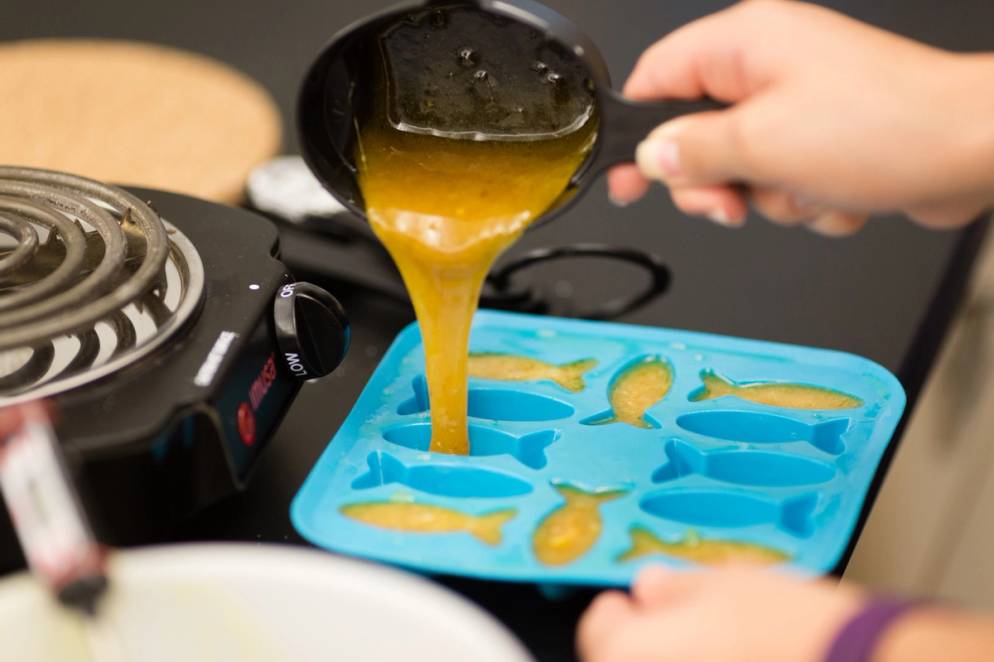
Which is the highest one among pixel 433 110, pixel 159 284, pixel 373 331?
pixel 433 110

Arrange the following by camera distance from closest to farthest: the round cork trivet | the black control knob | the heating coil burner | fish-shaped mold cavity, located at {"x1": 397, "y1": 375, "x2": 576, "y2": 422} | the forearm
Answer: the forearm < the heating coil burner < the black control knob < fish-shaped mold cavity, located at {"x1": 397, "y1": 375, "x2": 576, "y2": 422} < the round cork trivet

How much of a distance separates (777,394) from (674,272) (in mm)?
294

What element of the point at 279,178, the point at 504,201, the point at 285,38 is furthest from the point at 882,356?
the point at 285,38

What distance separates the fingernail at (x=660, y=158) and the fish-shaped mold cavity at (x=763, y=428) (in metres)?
0.21

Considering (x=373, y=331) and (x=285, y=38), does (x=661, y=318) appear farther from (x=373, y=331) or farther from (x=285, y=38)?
(x=285, y=38)

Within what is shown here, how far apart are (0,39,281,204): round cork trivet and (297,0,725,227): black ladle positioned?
1.21 feet

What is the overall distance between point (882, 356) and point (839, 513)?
342 mm

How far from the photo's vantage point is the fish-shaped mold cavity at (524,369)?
0.92 meters

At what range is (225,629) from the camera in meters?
0.60

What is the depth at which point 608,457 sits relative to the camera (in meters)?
0.81

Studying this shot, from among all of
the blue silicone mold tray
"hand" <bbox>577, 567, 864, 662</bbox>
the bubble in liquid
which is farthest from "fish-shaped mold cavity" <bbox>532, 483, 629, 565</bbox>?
the bubble in liquid

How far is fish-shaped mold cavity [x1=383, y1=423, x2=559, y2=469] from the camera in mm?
841

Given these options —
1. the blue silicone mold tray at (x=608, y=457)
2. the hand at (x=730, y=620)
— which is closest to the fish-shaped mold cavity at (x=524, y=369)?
the blue silicone mold tray at (x=608, y=457)

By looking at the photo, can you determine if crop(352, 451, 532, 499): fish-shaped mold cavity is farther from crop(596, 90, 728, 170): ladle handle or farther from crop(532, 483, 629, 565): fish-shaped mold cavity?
crop(596, 90, 728, 170): ladle handle
